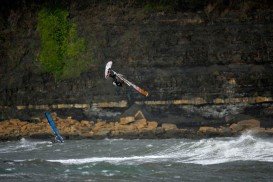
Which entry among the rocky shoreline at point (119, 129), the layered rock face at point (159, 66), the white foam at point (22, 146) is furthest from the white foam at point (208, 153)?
the white foam at point (22, 146)

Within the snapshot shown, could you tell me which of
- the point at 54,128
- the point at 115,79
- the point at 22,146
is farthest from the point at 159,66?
the point at 22,146

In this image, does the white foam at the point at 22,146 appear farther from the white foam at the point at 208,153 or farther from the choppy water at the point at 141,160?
the white foam at the point at 208,153

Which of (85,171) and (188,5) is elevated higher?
(188,5)

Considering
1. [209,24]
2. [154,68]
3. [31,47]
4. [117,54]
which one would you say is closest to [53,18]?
[31,47]

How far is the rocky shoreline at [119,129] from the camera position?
15.4 metres

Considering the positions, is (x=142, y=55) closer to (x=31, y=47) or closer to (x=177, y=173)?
(x=31, y=47)

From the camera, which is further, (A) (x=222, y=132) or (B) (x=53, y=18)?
(B) (x=53, y=18)

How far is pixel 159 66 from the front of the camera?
1648 cm

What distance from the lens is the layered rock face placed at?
1582 cm

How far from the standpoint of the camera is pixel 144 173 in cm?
1011

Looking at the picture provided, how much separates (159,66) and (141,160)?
18.5ft

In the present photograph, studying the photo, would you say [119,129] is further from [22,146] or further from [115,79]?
[22,146]

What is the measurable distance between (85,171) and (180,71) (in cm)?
713

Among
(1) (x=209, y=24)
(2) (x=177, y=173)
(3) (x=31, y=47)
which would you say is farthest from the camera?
(3) (x=31, y=47)
